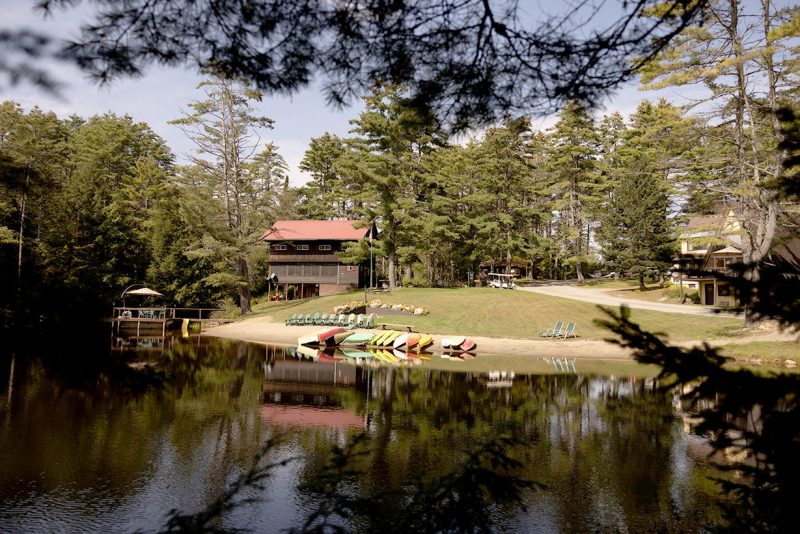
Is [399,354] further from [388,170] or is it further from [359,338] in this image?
[388,170]

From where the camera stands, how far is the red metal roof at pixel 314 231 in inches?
1930

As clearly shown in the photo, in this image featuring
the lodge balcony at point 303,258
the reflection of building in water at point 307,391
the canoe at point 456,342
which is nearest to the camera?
the reflection of building in water at point 307,391

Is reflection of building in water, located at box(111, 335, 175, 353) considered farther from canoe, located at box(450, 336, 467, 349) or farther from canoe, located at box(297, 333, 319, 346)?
canoe, located at box(450, 336, 467, 349)

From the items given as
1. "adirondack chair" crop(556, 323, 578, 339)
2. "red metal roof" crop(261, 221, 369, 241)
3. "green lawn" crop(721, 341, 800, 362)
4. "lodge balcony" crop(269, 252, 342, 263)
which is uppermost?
"red metal roof" crop(261, 221, 369, 241)

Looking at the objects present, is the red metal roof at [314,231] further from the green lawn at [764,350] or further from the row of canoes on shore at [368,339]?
the green lawn at [764,350]

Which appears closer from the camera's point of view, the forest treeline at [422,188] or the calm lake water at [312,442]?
the calm lake water at [312,442]

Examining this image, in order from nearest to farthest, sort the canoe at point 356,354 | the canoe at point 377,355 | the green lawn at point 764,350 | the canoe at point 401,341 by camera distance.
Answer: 1. the green lawn at point 764,350
2. the canoe at point 377,355
3. the canoe at point 356,354
4. the canoe at point 401,341

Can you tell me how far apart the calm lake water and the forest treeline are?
5.76 m

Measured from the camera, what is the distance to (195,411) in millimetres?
15711

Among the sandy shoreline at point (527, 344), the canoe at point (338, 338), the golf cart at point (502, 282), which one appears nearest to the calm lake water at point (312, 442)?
the sandy shoreline at point (527, 344)

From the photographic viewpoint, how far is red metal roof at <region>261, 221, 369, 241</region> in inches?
1930

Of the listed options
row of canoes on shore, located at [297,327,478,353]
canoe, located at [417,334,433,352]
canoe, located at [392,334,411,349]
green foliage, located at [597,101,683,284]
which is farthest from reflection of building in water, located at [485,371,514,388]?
green foliage, located at [597,101,683,284]

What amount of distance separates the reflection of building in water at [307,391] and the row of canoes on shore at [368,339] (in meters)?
3.62

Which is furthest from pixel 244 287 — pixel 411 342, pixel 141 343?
pixel 411 342
